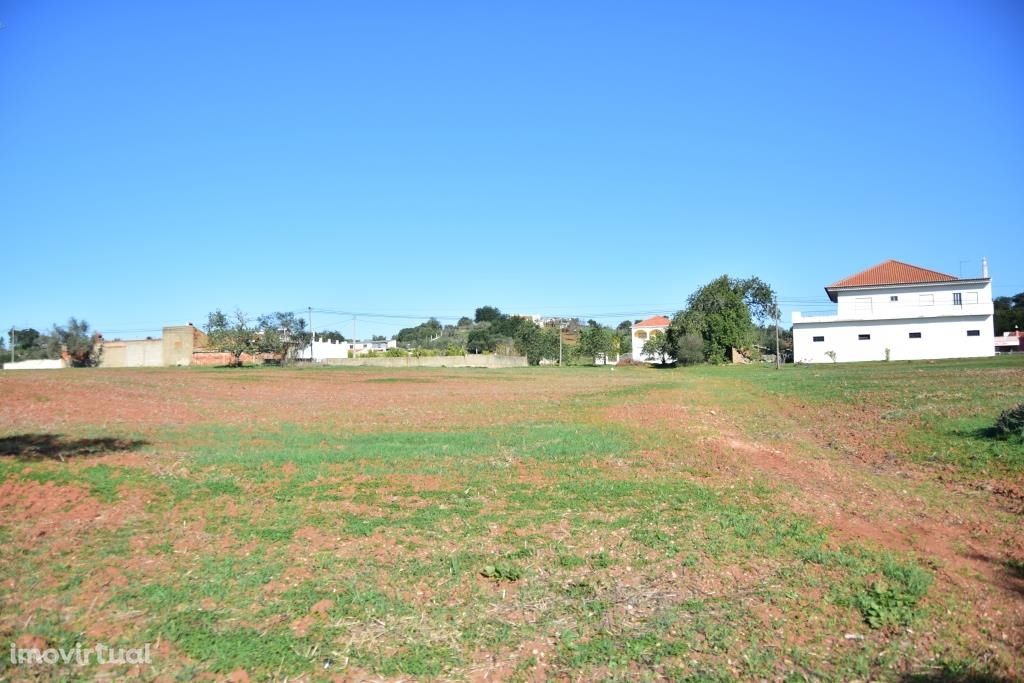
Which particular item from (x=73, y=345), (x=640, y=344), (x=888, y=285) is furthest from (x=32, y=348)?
(x=888, y=285)

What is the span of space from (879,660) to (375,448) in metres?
10.2

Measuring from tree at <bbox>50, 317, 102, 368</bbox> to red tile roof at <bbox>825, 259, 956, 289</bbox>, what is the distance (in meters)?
87.1

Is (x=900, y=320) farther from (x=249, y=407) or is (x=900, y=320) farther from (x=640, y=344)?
(x=249, y=407)

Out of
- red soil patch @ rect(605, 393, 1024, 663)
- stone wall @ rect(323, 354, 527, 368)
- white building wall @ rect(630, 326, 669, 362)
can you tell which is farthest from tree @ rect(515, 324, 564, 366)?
red soil patch @ rect(605, 393, 1024, 663)

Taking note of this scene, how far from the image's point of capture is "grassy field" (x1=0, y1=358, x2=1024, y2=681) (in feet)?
17.5

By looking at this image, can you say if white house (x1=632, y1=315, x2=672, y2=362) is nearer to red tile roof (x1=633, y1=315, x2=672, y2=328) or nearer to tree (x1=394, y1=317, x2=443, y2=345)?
red tile roof (x1=633, y1=315, x2=672, y2=328)

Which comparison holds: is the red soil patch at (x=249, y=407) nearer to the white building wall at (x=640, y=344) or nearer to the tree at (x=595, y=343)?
the white building wall at (x=640, y=344)

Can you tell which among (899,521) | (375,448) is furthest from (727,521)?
(375,448)

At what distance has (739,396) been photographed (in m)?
27.0

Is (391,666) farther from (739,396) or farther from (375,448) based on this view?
(739,396)

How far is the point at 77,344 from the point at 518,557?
9704 centimetres

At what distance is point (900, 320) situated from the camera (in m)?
59.6

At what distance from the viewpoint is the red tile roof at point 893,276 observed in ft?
202

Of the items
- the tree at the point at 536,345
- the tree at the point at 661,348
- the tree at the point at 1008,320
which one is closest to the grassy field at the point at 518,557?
the tree at the point at 661,348
